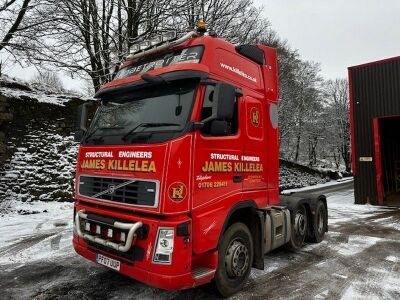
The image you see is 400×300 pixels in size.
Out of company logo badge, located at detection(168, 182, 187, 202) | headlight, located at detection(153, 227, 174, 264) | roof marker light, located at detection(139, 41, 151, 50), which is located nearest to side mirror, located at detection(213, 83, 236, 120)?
company logo badge, located at detection(168, 182, 187, 202)

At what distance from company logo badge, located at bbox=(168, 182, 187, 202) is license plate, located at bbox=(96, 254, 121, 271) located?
1128 millimetres

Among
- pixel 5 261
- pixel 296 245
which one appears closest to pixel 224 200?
pixel 296 245

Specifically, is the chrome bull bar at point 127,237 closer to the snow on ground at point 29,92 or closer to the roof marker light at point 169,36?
the roof marker light at point 169,36

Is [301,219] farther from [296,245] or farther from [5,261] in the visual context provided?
[5,261]

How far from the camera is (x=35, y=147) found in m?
12.9

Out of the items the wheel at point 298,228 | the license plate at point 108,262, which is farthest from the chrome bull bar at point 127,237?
the wheel at point 298,228

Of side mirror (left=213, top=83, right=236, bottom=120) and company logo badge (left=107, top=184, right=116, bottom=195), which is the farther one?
company logo badge (left=107, top=184, right=116, bottom=195)

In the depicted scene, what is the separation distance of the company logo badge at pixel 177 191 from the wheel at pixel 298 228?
3.32 metres

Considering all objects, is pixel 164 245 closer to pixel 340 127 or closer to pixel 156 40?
pixel 156 40

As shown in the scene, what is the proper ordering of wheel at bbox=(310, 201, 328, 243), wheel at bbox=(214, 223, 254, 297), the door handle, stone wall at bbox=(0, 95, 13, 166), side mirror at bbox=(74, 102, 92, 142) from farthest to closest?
stone wall at bbox=(0, 95, 13, 166) < wheel at bbox=(310, 201, 328, 243) < side mirror at bbox=(74, 102, 92, 142) < the door handle < wheel at bbox=(214, 223, 254, 297)

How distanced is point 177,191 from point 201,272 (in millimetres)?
1047

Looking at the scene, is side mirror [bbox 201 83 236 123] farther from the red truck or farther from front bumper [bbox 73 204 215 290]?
front bumper [bbox 73 204 215 290]

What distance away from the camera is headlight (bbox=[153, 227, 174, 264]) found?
3652 millimetres

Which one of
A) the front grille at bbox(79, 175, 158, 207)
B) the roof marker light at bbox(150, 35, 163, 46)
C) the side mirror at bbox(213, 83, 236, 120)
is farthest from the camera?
the roof marker light at bbox(150, 35, 163, 46)
